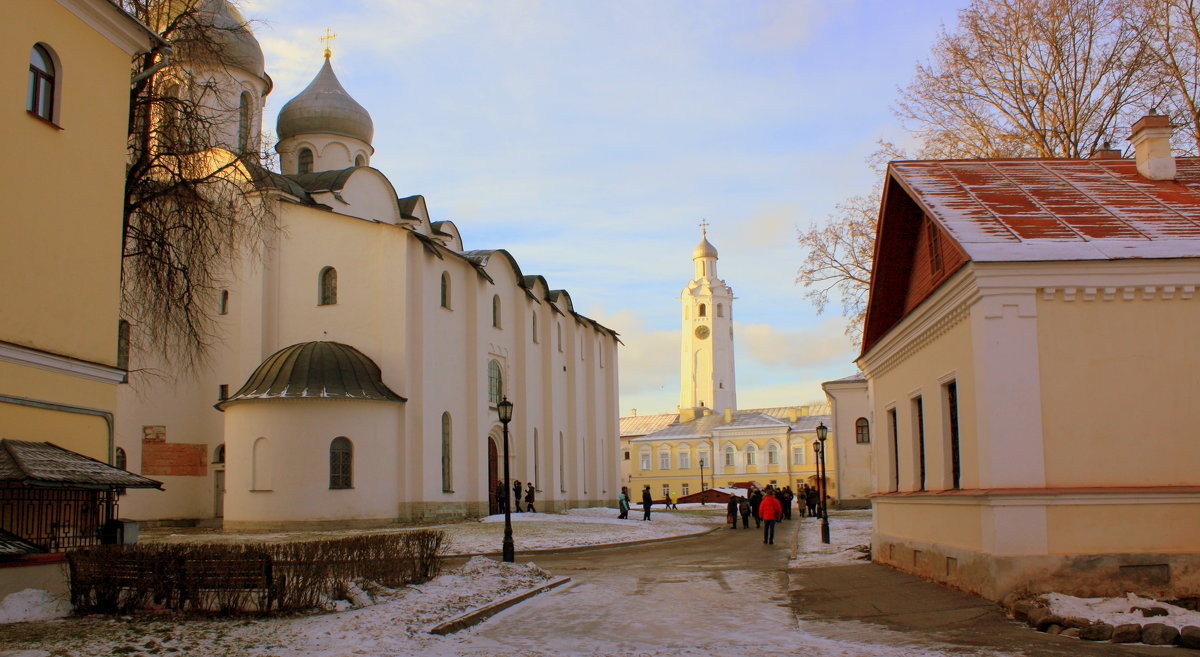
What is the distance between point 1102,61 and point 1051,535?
18.4 meters

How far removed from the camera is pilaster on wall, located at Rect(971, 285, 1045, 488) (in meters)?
11.3

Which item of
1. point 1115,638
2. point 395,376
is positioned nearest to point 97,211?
point 1115,638

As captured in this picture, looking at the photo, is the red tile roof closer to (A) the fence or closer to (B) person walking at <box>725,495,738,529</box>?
(A) the fence

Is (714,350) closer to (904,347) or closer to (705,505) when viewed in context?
(705,505)

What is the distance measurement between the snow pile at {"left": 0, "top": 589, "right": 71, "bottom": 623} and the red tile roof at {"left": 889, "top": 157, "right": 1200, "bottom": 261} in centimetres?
1032

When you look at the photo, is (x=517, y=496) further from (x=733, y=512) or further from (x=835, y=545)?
(x=835, y=545)

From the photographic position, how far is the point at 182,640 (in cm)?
900

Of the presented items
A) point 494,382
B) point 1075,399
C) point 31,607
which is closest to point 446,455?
point 494,382

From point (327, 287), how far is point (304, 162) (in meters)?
10.3

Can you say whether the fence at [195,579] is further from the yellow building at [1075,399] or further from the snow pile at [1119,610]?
the snow pile at [1119,610]

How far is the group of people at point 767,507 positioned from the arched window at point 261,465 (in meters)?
14.4

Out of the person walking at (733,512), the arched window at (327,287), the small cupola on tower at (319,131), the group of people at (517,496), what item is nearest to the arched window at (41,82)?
the arched window at (327,287)

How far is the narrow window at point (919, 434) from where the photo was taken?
50.6 ft

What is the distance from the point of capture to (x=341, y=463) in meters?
30.8
